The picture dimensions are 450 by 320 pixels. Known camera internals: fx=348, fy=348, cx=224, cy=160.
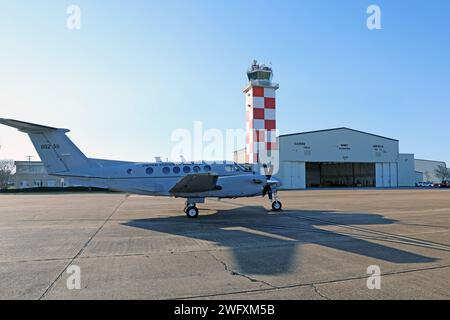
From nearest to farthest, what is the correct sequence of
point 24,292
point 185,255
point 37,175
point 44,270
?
point 24,292 < point 44,270 < point 185,255 < point 37,175

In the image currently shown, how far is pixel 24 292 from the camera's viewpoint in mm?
5664

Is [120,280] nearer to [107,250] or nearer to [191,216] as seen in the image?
[107,250]

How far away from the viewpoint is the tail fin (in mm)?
16203

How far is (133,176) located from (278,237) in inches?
351

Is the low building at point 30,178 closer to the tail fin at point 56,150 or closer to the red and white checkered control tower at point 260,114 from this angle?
the red and white checkered control tower at point 260,114

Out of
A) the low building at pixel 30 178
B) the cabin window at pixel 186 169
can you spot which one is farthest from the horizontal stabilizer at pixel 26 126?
the low building at pixel 30 178

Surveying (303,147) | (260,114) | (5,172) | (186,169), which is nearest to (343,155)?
(303,147)

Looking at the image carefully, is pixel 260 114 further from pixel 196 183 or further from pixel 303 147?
pixel 196 183

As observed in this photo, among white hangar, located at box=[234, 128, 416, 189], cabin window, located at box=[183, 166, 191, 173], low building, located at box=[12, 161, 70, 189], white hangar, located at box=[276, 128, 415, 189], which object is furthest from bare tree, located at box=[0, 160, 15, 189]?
cabin window, located at box=[183, 166, 191, 173]

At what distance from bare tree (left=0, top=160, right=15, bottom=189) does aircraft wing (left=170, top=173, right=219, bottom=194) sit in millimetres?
86769

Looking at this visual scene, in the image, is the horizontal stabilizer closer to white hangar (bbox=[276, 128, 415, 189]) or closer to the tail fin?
the tail fin
